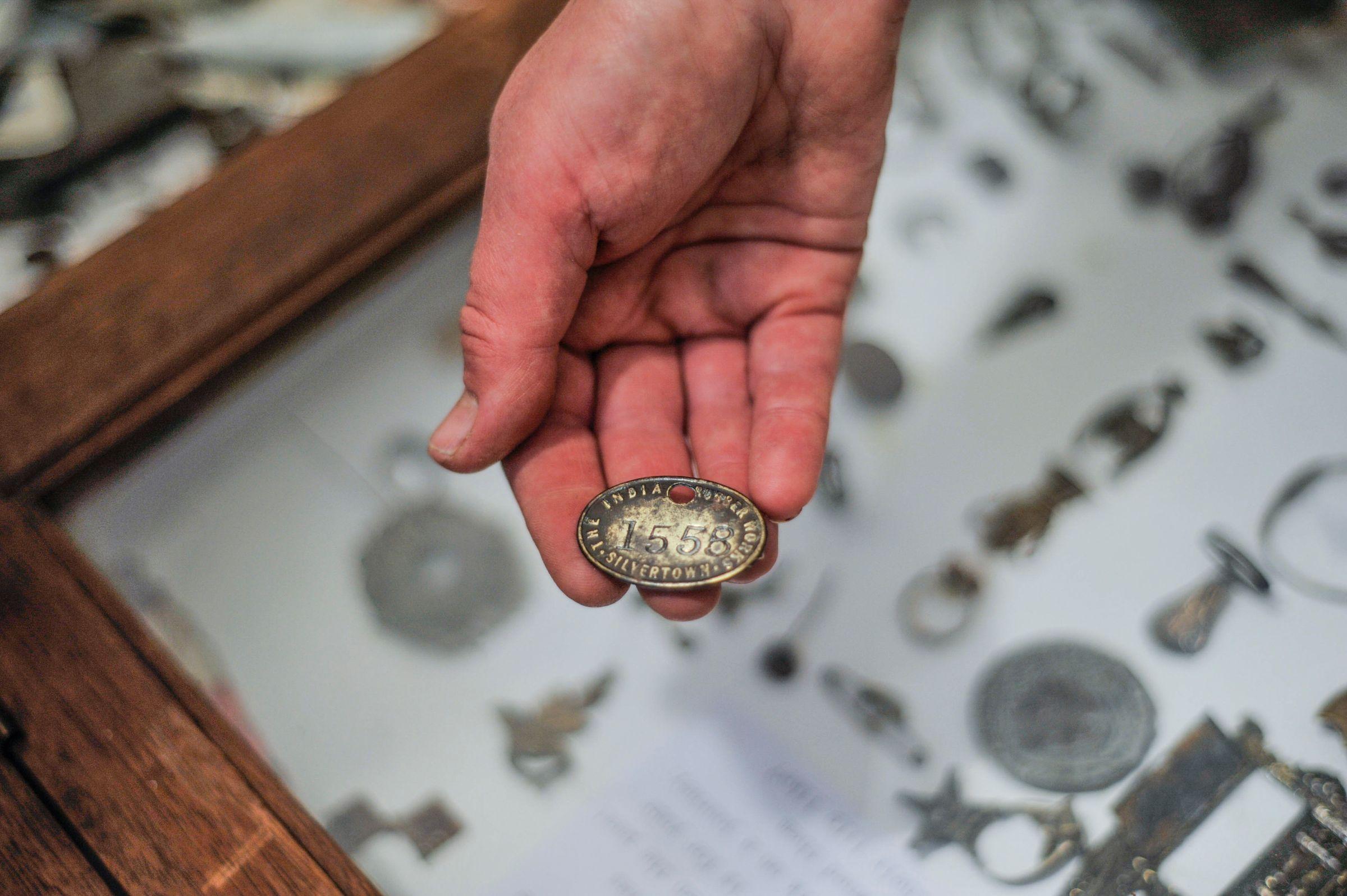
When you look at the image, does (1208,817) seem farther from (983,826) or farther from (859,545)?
(859,545)

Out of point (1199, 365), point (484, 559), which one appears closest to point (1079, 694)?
point (1199, 365)

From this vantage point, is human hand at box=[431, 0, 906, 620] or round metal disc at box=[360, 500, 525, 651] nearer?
human hand at box=[431, 0, 906, 620]

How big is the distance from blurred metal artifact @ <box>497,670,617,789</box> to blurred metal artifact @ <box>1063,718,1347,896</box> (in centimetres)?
79

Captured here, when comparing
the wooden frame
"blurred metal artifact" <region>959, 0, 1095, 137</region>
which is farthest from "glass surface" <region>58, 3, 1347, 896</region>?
"blurred metal artifact" <region>959, 0, 1095, 137</region>

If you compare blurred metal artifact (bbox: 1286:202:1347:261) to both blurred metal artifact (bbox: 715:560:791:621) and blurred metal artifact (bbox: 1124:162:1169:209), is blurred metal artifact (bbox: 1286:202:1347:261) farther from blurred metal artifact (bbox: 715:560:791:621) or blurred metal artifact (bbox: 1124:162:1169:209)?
blurred metal artifact (bbox: 715:560:791:621)

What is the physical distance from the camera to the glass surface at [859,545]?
165cm

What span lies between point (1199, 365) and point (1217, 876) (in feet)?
3.37

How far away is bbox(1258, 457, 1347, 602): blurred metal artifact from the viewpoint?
182 centimetres

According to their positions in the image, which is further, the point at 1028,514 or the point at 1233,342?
the point at 1233,342

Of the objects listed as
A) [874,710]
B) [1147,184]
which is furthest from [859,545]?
[1147,184]

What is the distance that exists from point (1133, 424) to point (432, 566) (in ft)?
4.48

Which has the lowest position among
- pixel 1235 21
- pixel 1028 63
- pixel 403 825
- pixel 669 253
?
pixel 403 825

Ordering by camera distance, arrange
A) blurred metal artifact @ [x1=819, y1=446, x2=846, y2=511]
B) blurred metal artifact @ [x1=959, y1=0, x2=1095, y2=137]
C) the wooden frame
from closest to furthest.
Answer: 1. the wooden frame
2. blurred metal artifact @ [x1=819, y1=446, x2=846, y2=511]
3. blurred metal artifact @ [x1=959, y1=0, x2=1095, y2=137]

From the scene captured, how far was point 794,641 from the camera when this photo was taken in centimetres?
181
